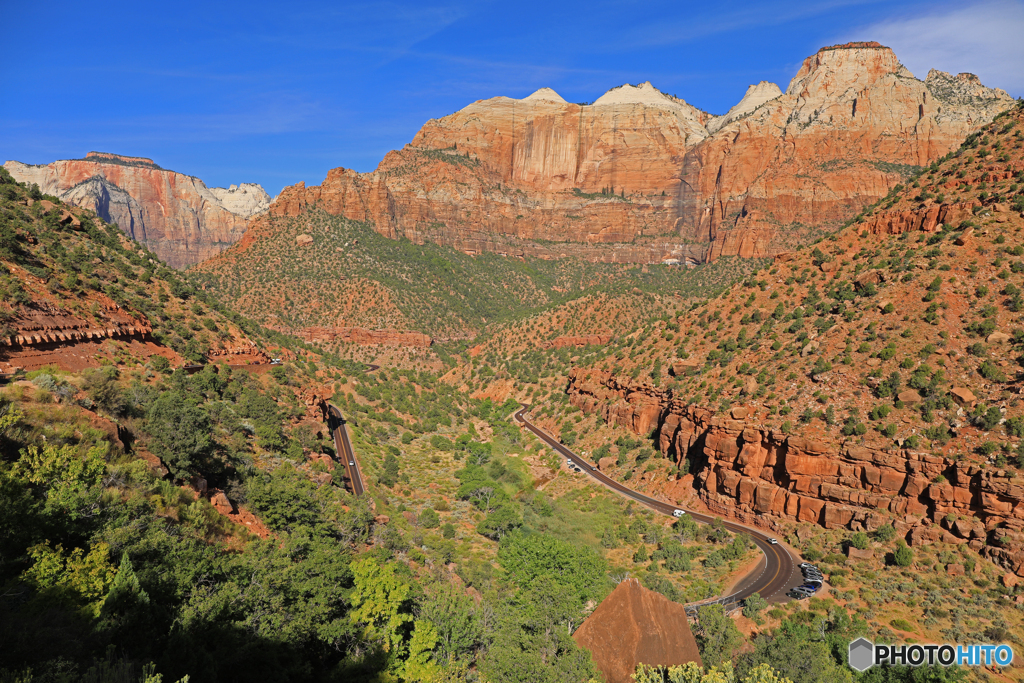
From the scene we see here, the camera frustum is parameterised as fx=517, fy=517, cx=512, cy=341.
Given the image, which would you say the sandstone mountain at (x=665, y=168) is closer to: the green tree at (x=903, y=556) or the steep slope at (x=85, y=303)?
the steep slope at (x=85, y=303)

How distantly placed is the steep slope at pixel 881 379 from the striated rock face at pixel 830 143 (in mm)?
85302

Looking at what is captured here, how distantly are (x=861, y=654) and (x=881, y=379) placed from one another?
67.3 feet

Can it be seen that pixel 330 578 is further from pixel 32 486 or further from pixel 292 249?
pixel 292 249

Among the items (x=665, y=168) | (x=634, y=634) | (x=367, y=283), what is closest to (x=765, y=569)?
(x=634, y=634)

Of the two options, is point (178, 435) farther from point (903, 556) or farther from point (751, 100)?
point (751, 100)

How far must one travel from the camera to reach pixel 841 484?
34.4 m

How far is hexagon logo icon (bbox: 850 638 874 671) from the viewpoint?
74.3ft

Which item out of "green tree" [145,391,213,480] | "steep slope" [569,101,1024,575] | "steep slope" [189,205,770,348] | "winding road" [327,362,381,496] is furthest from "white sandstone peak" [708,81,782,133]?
"green tree" [145,391,213,480]

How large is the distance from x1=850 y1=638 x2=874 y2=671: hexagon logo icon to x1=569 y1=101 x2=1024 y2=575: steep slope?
9936mm

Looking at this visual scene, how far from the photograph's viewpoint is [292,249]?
11388cm

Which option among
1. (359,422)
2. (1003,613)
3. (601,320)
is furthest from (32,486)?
(601,320)

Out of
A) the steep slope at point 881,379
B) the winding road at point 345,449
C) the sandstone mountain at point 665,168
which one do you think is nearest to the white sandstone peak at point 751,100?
the sandstone mountain at point 665,168

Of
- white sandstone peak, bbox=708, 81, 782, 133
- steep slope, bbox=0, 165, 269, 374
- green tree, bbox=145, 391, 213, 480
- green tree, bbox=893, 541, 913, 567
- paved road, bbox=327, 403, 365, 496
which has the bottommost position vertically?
green tree, bbox=893, 541, 913, 567

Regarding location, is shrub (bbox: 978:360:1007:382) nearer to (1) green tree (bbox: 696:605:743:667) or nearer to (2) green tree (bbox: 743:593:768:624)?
(2) green tree (bbox: 743:593:768:624)
